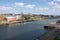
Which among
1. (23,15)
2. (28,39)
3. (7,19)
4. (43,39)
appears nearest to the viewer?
(43,39)

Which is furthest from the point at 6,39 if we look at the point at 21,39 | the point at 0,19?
the point at 0,19

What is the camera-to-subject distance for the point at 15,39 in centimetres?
1764

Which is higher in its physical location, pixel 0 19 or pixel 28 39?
pixel 28 39

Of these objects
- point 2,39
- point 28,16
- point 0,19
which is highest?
point 2,39

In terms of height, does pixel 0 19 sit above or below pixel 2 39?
below

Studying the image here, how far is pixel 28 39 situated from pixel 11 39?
1908 mm

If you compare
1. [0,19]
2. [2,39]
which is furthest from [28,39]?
[0,19]

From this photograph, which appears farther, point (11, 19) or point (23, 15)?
point (23, 15)

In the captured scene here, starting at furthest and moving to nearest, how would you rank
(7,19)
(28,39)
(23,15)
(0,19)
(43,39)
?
(23,15)
(7,19)
(0,19)
(28,39)
(43,39)

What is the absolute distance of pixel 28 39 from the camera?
57.4 feet

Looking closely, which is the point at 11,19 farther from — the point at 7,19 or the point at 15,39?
the point at 15,39

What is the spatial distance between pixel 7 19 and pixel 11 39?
3117cm

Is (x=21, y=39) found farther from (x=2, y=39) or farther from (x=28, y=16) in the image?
(x=28, y=16)

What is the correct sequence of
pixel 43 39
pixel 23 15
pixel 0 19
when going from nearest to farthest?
pixel 43 39 < pixel 0 19 < pixel 23 15
